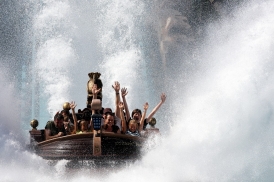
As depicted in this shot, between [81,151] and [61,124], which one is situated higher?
[61,124]

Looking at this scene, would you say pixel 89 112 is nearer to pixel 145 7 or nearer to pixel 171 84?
pixel 171 84

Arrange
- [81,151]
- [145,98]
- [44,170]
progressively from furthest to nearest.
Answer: [145,98] < [44,170] < [81,151]

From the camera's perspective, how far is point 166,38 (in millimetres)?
44906

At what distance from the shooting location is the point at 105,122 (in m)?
8.25

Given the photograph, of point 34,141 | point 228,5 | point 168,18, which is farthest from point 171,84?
point 34,141

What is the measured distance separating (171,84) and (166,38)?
565 cm

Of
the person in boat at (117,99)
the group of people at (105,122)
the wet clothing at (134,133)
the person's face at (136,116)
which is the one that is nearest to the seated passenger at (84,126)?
the group of people at (105,122)

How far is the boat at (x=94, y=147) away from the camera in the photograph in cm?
786

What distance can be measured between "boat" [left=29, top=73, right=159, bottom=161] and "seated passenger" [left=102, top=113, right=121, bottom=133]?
31 centimetres

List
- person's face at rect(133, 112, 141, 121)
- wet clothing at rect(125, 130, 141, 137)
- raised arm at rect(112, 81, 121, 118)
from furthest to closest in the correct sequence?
person's face at rect(133, 112, 141, 121), wet clothing at rect(125, 130, 141, 137), raised arm at rect(112, 81, 121, 118)

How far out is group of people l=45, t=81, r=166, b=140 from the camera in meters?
8.28

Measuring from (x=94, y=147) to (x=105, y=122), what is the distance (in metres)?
0.69

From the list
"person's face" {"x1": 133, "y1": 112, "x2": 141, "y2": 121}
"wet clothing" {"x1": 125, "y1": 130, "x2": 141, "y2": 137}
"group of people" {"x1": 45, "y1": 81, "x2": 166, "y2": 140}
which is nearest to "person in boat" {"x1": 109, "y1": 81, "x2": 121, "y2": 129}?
"group of people" {"x1": 45, "y1": 81, "x2": 166, "y2": 140}

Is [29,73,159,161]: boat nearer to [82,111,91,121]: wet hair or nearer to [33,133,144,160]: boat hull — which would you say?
[33,133,144,160]: boat hull
